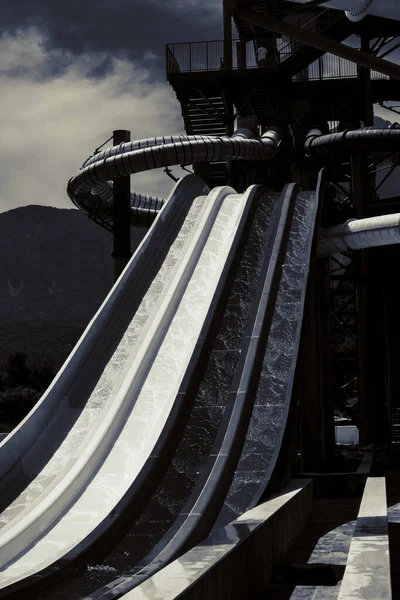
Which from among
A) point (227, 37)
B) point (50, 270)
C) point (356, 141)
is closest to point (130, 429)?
point (356, 141)

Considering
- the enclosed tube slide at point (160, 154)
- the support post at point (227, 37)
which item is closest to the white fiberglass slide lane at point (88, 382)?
the enclosed tube slide at point (160, 154)

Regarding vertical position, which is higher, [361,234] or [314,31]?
[314,31]

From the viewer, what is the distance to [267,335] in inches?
462

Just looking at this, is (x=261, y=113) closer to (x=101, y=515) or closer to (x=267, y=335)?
(x=267, y=335)

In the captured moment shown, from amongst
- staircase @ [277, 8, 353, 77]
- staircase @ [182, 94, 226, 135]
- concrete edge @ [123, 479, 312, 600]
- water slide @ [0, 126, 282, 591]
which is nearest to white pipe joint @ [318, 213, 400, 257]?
water slide @ [0, 126, 282, 591]

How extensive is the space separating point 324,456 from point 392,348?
430 centimetres

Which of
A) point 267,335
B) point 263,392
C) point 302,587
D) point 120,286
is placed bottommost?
point 302,587

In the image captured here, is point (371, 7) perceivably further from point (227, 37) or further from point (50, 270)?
point (50, 270)

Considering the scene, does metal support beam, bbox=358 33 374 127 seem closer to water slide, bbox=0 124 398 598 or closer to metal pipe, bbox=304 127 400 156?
metal pipe, bbox=304 127 400 156

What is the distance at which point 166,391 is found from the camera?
1054 cm

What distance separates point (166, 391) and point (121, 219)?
25.5ft

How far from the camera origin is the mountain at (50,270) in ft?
281

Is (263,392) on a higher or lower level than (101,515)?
higher

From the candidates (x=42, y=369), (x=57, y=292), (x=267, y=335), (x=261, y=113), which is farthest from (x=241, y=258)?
(x=57, y=292)
